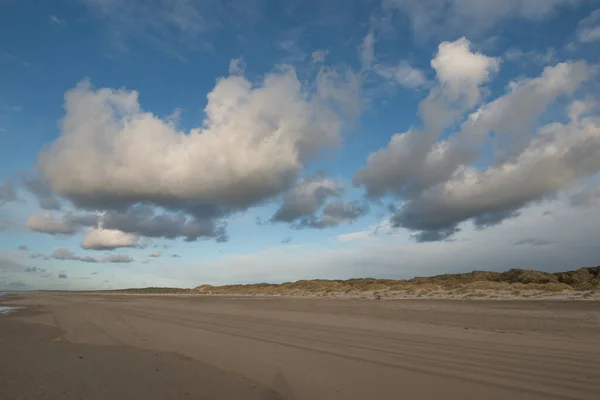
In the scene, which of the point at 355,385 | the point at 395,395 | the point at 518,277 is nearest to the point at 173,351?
the point at 355,385

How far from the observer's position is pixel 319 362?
370 inches

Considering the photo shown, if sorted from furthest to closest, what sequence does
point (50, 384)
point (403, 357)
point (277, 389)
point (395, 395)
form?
1. point (403, 357)
2. point (50, 384)
3. point (277, 389)
4. point (395, 395)

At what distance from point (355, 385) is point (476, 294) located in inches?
1063

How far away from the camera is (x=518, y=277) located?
51.4 metres

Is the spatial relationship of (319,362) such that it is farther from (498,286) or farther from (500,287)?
(498,286)

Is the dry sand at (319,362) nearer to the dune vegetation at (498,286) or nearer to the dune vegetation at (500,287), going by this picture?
the dune vegetation at (500,287)

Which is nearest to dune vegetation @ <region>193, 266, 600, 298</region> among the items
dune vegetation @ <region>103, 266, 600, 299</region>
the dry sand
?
dune vegetation @ <region>103, 266, 600, 299</region>

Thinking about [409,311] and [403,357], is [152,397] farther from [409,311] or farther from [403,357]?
[409,311]

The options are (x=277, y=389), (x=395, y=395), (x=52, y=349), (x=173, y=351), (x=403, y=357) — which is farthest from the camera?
(x=52, y=349)

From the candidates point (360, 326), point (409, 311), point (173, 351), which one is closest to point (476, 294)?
point (409, 311)

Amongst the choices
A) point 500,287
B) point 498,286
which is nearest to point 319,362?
point 500,287

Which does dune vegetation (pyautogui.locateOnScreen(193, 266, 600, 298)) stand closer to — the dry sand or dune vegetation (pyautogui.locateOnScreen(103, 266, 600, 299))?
dune vegetation (pyautogui.locateOnScreen(103, 266, 600, 299))

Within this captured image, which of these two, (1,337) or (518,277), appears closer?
(1,337)

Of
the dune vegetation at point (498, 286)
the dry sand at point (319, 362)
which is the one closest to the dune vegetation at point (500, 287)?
the dune vegetation at point (498, 286)
